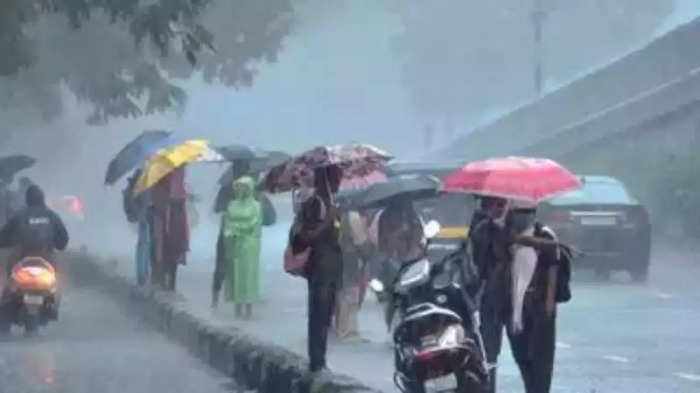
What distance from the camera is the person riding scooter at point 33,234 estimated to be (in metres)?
22.0

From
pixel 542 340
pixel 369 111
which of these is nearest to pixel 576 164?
pixel 542 340

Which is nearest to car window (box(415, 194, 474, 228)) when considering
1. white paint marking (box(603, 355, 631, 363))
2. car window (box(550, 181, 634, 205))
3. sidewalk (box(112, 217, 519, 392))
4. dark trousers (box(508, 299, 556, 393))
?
sidewalk (box(112, 217, 519, 392))

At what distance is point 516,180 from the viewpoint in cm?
1230

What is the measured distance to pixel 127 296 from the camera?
26750 millimetres

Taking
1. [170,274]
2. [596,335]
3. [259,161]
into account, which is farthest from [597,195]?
[596,335]

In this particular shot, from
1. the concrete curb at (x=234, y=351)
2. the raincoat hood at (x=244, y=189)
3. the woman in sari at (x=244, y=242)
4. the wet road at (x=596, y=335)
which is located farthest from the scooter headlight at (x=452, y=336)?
the woman in sari at (x=244, y=242)

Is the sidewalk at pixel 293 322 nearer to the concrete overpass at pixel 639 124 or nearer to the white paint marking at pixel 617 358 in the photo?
the white paint marking at pixel 617 358

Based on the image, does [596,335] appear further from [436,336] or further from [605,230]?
[436,336]

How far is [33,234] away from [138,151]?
5.45 meters

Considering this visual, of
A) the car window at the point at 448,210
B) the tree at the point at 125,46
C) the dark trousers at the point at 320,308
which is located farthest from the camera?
the car window at the point at 448,210

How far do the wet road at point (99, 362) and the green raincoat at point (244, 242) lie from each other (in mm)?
1138

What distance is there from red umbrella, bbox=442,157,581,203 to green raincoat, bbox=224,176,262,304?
1044 centimetres

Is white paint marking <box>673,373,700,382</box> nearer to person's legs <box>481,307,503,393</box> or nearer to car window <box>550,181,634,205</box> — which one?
person's legs <box>481,307,503,393</box>

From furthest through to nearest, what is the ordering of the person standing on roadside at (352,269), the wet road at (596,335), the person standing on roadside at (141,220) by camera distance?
1. the person standing on roadside at (141,220)
2. the person standing on roadside at (352,269)
3. the wet road at (596,335)
